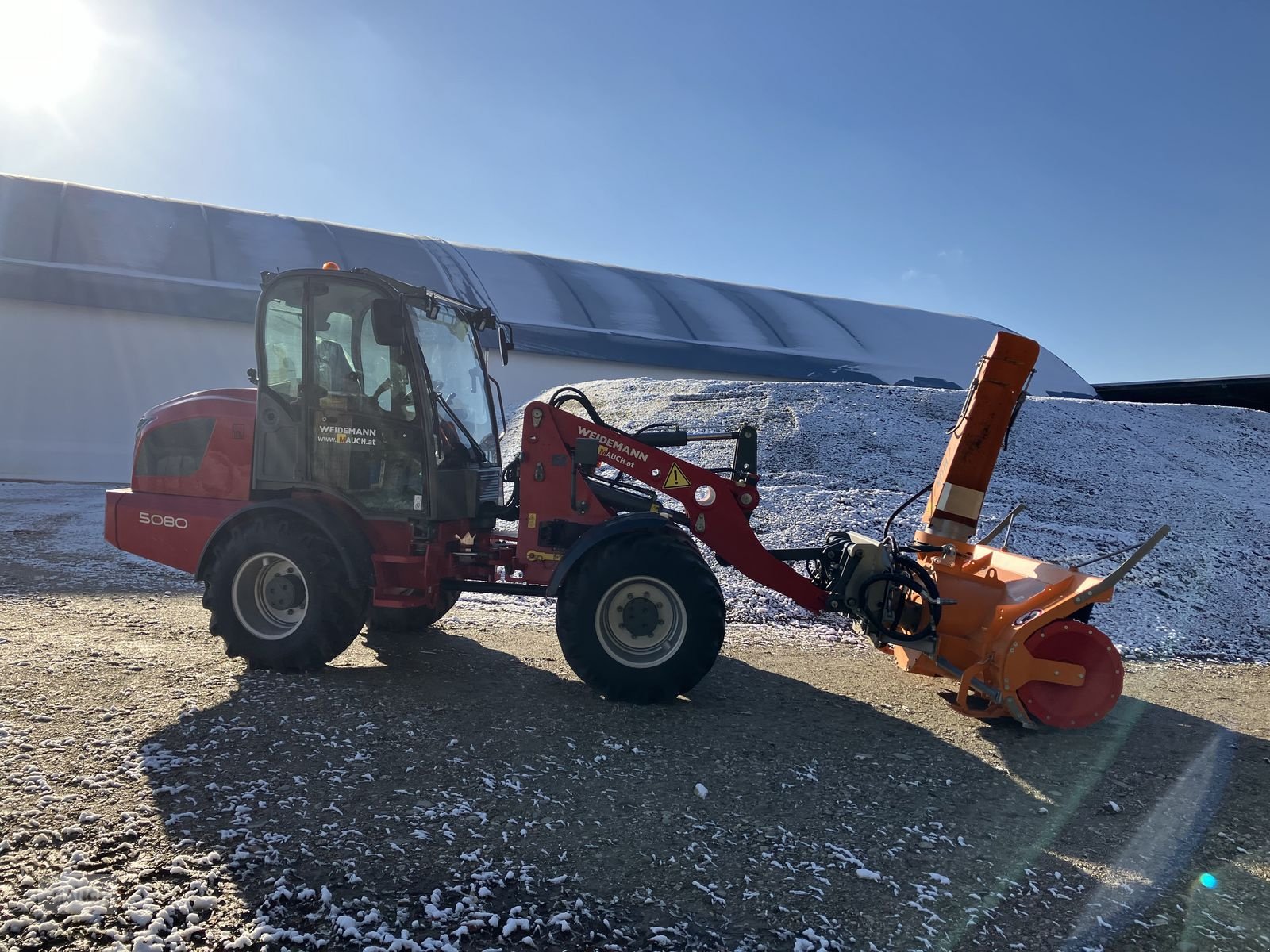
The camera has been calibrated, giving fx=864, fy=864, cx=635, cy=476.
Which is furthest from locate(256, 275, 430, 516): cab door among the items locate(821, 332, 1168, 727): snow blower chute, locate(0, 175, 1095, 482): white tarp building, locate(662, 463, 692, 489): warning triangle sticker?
locate(0, 175, 1095, 482): white tarp building

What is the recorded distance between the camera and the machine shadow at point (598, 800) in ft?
9.16

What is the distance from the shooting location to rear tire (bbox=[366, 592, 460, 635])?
239 inches

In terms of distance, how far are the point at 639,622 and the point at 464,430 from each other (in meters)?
1.71

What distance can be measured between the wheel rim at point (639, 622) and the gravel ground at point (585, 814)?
0.31 m

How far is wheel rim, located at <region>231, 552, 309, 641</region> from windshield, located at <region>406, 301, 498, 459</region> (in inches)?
46.4

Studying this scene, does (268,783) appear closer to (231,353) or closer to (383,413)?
(383,413)

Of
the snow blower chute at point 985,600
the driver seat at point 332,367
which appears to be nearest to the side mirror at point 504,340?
the driver seat at point 332,367

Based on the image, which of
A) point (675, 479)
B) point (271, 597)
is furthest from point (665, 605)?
point (271, 597)

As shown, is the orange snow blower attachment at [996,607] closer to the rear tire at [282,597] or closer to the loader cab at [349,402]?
the loader cab at [349,402]

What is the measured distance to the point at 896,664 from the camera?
5773 millimetres

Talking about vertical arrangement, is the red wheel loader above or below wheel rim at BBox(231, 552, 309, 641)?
above

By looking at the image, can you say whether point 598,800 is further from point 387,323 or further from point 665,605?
point 387,323

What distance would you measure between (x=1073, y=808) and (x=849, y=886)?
1.36 m

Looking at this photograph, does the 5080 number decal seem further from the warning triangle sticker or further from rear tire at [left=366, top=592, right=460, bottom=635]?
the warning triangle sticker
